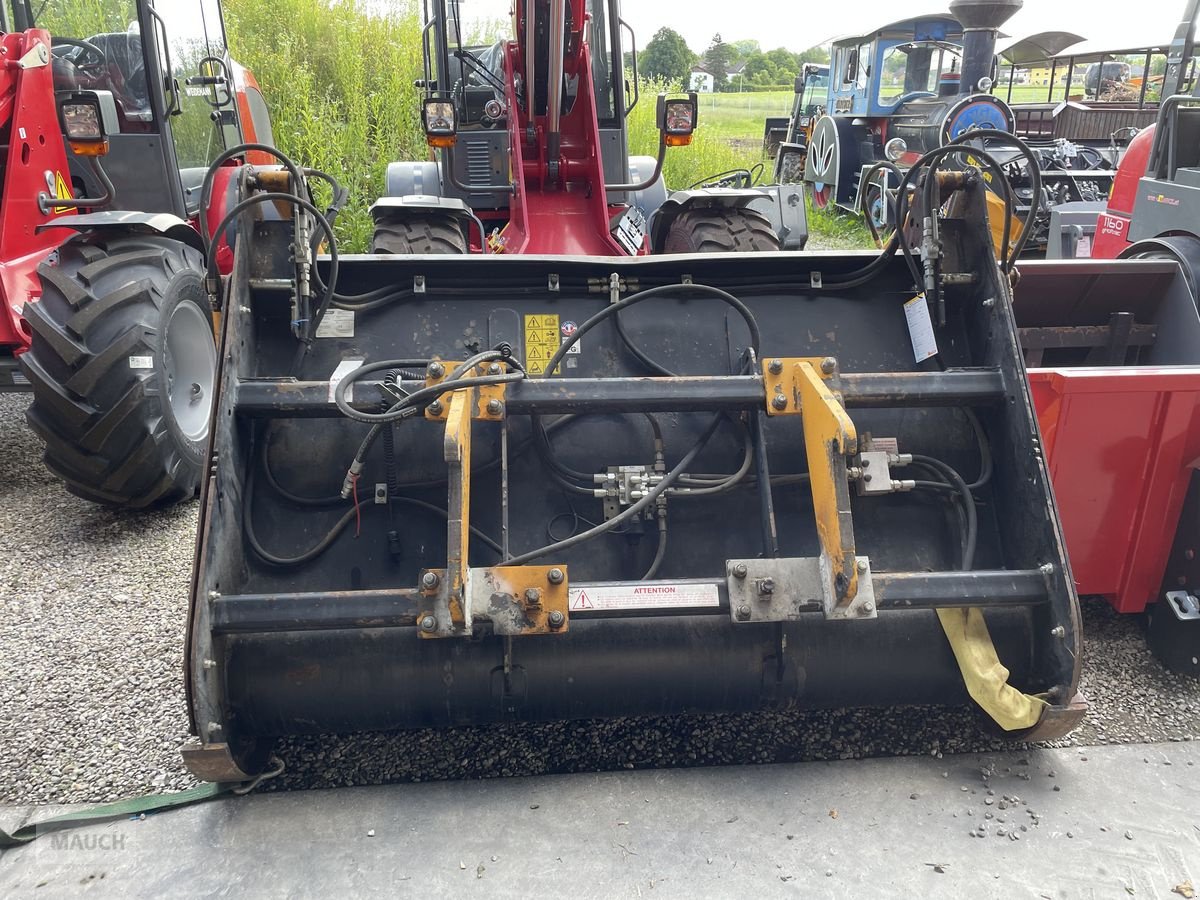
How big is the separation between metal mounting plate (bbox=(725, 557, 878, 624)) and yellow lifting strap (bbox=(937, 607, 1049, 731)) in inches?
12.8

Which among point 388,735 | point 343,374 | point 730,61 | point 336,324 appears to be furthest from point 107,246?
point 730,61

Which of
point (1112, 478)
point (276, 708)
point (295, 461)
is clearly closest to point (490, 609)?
point (276, 708)

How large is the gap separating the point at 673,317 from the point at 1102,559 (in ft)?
4.86

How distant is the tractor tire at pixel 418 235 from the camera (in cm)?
391

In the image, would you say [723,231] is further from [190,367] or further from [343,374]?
[190,367]

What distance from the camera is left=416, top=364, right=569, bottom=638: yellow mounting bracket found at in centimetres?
197

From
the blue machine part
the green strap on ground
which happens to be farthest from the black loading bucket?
the blue machine part

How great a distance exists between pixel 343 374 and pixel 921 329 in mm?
1614

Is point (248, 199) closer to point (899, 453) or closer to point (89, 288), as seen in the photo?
point (89, 288)

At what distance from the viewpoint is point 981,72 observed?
10945 mm

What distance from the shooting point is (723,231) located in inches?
159

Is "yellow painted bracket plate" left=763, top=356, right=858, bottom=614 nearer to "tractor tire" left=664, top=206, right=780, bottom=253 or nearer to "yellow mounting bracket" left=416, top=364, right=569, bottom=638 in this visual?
"yellow mounting bracket" left=416, top=364, right=569, bottom=638

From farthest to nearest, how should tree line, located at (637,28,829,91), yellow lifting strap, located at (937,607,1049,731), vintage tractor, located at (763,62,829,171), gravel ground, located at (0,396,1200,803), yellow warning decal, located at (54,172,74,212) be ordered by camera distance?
tree line, located at (637,28,829,91), vintage tractor, located at (763,62,829,171), yellow warning decal, located at (54,172,74,212), gravel ground, located at (0,396,1200,803), yellow lifting strap, located at (937,607,1049,731)

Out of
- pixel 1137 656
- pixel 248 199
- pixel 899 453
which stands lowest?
pixel 1137 656
